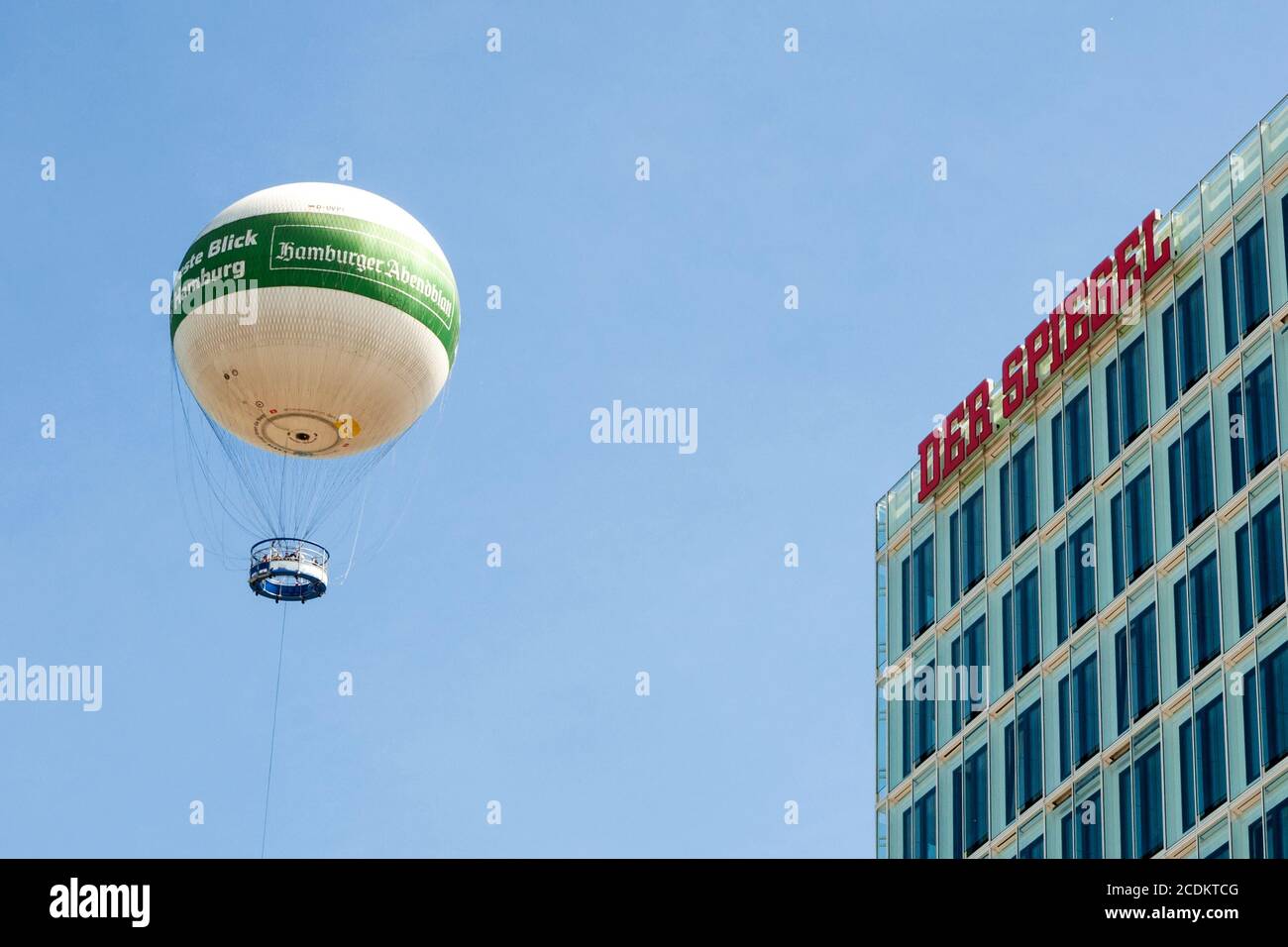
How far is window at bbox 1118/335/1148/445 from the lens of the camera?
197ft

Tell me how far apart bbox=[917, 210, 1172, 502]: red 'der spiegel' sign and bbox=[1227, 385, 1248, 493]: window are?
5422 millimetres

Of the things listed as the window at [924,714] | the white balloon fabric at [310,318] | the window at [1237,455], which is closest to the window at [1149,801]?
the window at [1237,455]

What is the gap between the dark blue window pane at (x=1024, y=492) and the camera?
64.6 m

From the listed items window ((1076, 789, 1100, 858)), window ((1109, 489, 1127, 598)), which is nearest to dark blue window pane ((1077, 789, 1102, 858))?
window ((1076, 789, 1100, 858))

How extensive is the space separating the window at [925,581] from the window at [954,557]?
0.95 m

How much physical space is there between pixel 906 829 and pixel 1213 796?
16.0 m

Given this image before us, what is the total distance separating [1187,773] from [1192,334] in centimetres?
1075

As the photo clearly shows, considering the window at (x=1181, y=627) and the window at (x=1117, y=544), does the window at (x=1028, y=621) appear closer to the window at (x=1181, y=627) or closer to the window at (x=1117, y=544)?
the window at (x=1117, y=544)

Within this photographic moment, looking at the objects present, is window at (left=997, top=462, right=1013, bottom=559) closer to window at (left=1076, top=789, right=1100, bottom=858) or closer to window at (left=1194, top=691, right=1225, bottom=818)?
window at (left=1076, top=789, right=1100, bottom=858)

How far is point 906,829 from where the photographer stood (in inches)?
2697
